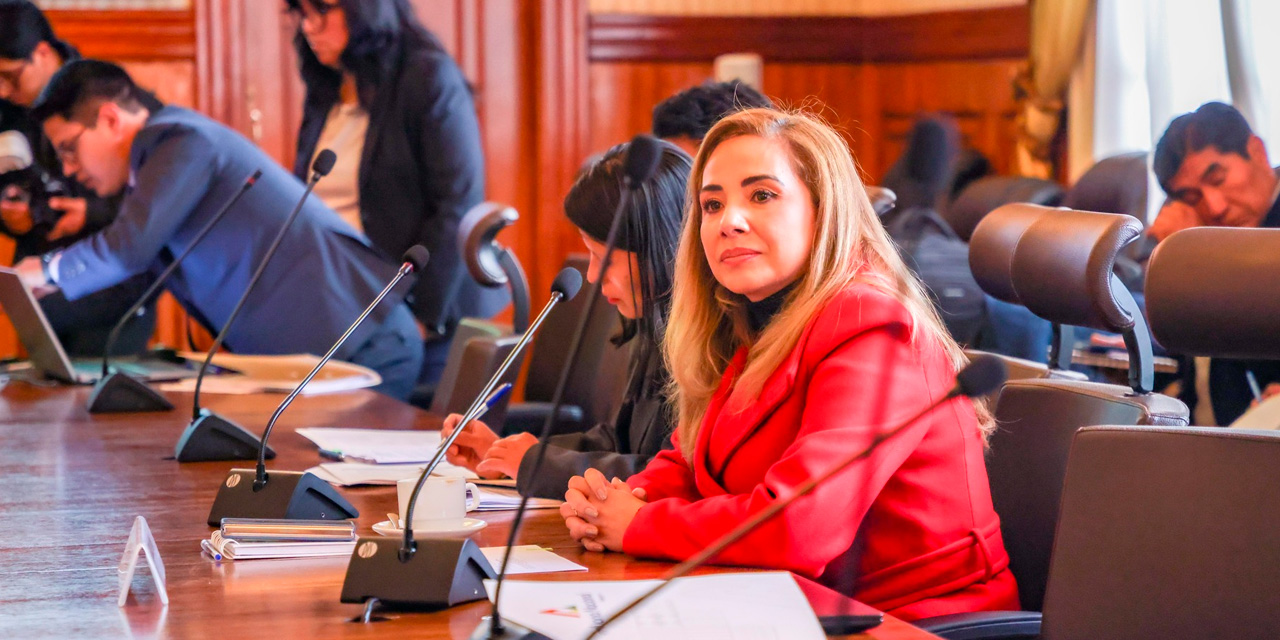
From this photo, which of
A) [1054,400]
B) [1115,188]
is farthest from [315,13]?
[1054,400]

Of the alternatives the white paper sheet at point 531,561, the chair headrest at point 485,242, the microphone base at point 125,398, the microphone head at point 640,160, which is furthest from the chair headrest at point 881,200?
the microphone base at point 125,398

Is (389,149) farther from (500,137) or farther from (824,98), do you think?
(824,98)

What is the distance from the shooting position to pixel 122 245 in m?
3.34

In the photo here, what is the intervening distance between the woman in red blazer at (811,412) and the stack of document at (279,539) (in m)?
0.27

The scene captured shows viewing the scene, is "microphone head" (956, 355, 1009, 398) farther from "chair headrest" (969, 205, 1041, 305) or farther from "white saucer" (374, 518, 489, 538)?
"chair headrest" (969, 205, 1041, 305)

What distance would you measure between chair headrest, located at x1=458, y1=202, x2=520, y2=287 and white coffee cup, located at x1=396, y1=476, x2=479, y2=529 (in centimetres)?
149

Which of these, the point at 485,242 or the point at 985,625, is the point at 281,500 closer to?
the point at 985,625

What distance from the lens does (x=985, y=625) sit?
1.46 m

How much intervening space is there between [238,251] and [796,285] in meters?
2.11

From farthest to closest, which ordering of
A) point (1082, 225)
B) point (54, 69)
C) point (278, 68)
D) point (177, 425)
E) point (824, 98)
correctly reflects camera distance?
point (824, 98)
point (278, 68)
point (54, 69)
point (177, 425)
point (1082, 225)

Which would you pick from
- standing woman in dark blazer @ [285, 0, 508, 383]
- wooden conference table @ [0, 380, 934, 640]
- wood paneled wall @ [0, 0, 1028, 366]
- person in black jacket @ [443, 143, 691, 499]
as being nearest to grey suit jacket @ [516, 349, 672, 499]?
person in black jacket @ [443, 143, 691, 499]

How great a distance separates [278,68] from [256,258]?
7.94 ft

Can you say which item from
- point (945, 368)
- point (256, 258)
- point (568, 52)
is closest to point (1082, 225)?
point (945, 368)

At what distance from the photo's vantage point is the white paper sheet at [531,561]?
55.6 inches
